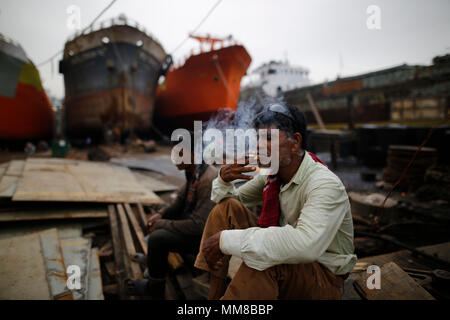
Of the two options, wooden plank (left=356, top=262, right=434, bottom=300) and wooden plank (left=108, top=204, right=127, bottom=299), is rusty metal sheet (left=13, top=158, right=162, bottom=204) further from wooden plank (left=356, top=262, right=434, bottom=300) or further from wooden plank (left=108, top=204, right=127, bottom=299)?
wooden plank (left=356, top=262, right=434, bottom=300)

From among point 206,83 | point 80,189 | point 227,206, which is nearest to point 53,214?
point 80,189

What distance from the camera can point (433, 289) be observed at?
1.56 metres

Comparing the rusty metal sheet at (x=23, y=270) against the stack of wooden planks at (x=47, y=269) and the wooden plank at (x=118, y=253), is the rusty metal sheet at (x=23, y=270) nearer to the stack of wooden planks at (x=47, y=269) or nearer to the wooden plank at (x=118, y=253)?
the stack of wooden planks at (x=47, y=269)

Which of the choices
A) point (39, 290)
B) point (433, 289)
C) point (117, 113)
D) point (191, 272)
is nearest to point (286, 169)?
point (433, 289)

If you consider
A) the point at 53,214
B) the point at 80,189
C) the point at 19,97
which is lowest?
the point at 53,214

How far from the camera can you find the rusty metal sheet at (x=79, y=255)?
2.21 meters

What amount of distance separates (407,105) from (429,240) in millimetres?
13842

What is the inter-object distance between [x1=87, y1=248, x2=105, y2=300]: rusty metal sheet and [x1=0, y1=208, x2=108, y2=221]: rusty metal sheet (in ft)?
3.11

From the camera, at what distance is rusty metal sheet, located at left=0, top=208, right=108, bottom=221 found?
314cm

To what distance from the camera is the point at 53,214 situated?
340cm

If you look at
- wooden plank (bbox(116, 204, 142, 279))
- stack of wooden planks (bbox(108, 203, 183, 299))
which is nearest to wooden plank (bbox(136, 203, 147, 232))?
stack of wooden planks (bbox(108, 203, 183, 299))

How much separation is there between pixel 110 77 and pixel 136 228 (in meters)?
14.8

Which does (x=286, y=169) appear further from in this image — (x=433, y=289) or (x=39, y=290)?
(x=39, y=290)

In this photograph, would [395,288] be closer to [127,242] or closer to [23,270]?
[127,242]
